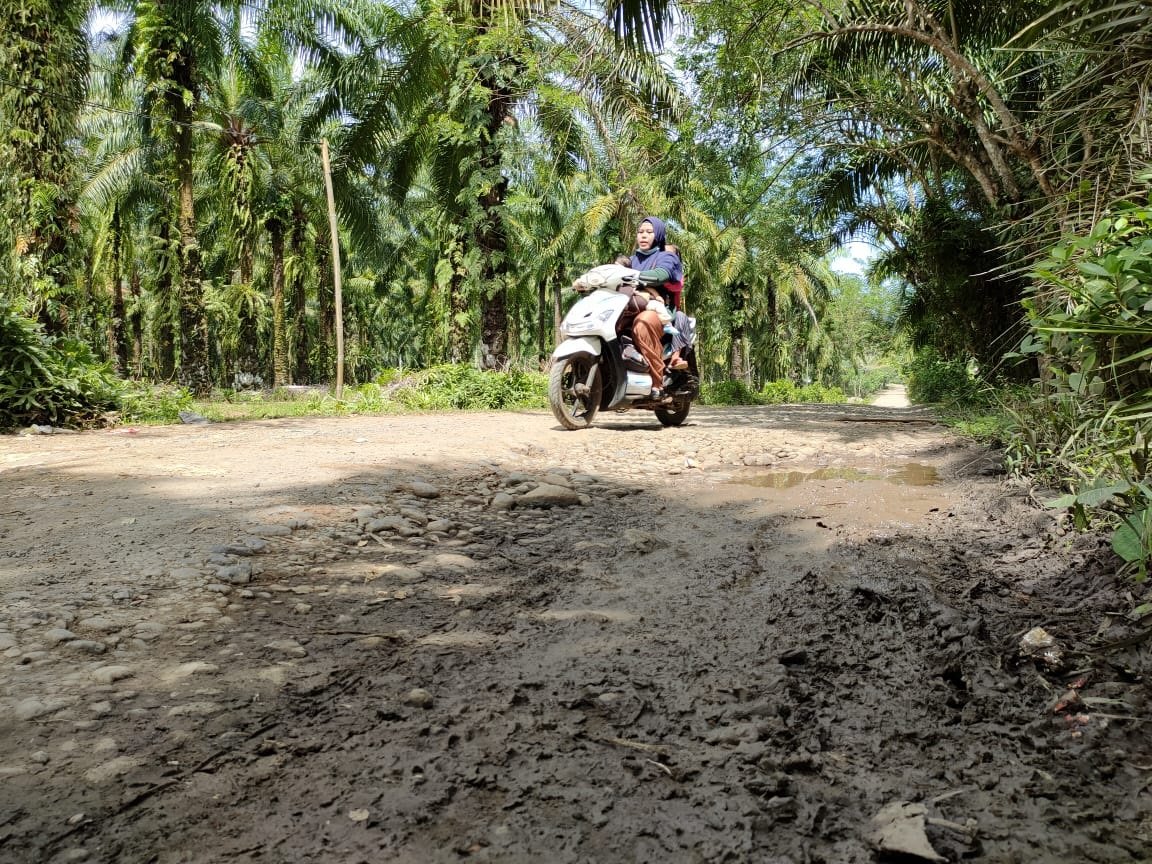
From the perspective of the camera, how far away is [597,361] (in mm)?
6750

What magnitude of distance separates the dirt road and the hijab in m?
3.99

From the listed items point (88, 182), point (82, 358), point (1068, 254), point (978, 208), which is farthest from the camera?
point (88, 182)

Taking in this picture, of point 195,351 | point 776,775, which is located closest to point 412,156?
point 195,351

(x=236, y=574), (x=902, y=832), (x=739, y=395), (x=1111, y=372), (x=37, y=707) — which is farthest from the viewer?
(x=739, y=395)

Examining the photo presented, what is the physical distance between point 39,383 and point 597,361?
5.46 m

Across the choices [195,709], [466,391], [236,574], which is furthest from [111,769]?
[466,391]

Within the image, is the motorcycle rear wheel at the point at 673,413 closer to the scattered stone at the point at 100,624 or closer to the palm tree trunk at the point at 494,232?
the palm tree trunk at the point at 494,232

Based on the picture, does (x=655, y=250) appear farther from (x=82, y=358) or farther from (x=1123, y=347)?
(x=82, y=358)

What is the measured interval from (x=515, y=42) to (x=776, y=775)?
374 inches

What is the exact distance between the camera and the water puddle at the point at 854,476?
4409mm

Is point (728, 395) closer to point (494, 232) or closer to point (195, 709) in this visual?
point (494, 232)

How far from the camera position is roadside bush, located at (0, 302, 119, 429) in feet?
22.9

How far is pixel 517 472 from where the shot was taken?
4.61 metres

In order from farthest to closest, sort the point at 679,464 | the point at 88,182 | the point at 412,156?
the point at 88,182
the point at 412,156
the point at 679,464
